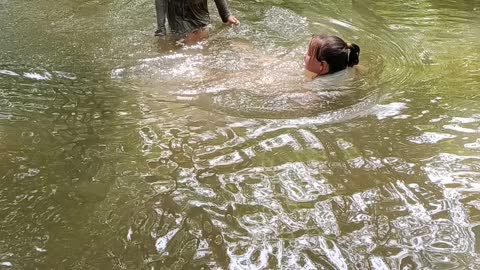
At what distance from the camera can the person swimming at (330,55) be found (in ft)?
13.2

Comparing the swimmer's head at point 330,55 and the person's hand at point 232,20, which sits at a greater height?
the swimmer's head at point 330,55

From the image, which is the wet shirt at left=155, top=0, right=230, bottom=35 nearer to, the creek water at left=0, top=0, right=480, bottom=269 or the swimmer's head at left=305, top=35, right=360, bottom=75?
the creek water at left=0, top=0, right=480, bottom=269

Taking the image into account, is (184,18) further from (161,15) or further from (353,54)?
(353,54)

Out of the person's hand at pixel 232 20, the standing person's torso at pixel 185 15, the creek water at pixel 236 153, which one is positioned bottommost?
the creek water at pixel 236 153

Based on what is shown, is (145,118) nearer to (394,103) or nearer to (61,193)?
(61,193)

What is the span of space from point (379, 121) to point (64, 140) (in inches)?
84.7

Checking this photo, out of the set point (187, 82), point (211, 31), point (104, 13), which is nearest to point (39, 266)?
point (187, 82)

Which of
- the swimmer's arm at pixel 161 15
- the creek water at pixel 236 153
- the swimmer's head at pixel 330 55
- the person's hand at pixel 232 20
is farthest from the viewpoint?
the person's hand at pixel 232 20

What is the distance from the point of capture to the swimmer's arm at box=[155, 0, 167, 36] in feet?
16.5

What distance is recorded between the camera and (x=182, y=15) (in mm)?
5148

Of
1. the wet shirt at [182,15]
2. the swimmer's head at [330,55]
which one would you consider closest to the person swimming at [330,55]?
the swimmer's head at [330,55]

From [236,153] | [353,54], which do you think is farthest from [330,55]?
[236,153]

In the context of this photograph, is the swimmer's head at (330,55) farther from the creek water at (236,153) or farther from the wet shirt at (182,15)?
the wet shirt at (182,15)

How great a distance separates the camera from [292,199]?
276cm
